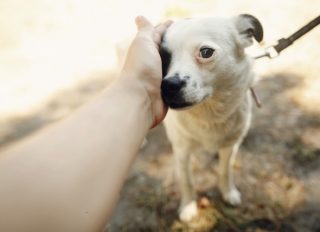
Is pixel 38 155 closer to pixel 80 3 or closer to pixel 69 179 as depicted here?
pixel 69 179

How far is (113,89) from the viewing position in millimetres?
1688

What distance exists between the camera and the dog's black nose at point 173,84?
6.43ft

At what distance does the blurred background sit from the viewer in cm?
308

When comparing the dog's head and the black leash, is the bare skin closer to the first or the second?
the dog's head

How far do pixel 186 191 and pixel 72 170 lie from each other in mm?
1996

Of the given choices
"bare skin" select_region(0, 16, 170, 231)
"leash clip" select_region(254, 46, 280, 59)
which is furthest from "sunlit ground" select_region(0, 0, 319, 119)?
"bare skin" select_region(0, 16, 170, 231)

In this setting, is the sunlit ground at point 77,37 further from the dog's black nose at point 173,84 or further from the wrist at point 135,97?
the wrist at point 135,97

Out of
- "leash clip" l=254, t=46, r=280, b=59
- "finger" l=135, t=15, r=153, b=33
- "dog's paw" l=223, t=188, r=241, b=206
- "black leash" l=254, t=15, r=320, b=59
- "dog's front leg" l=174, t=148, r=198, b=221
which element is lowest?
"dog's paw" l=223, t=188, r=241, b=206

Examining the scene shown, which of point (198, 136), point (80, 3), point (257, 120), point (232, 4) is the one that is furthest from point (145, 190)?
point (80, 3)

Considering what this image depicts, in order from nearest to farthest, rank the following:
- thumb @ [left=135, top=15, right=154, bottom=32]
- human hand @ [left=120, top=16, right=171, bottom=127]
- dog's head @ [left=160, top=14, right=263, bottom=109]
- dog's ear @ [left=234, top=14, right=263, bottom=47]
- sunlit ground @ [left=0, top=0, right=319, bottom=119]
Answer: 1. human hand @ [left=120, top=16, right=171, bottom=127]
2. dog's head @ [left=160, top=14, right=263, bottom=109]
3. thumb @ [left=135, top=15, right=154, bottom=32]
4. dog's ear @ [left=234, top=14, right=263, bottom=47]
5. sunlit ground @ [left=0, top=0, right=319, bottom=119]

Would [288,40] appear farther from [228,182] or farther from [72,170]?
[72,170]

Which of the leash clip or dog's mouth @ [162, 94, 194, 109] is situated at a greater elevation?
dog's mouth @ [162, 94, 194, 109]

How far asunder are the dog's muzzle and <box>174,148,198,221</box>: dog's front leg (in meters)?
0.88

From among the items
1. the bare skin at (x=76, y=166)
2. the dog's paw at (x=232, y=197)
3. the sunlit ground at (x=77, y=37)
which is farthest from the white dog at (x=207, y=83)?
the sunlit ground at (x=77, y=37)
